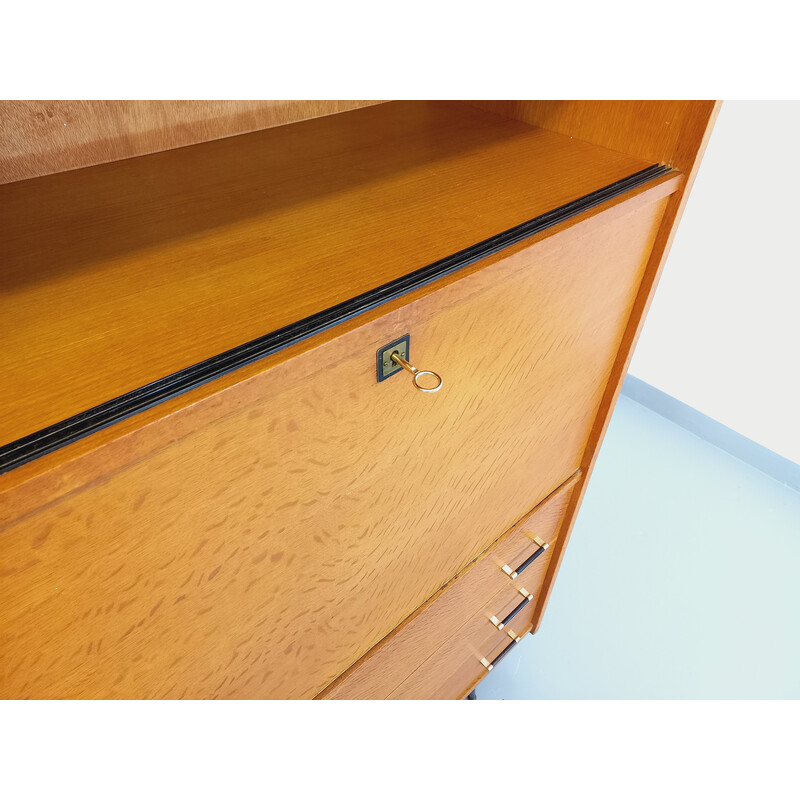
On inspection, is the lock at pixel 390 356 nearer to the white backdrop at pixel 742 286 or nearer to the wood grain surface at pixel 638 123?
the wood grain surface at pixel 638 123

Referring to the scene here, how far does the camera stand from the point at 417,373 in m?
0.52

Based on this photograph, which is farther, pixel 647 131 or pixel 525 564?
pixel 525 564

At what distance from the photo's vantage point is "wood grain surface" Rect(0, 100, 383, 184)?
1.82 ft

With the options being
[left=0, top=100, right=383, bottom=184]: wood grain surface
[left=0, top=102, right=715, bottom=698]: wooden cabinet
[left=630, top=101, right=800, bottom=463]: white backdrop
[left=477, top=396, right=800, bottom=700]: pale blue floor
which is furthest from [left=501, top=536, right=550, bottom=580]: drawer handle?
[left=630, top=101, right=800, bottom=463]: white backdrop

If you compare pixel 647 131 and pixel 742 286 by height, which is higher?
pixel 647 131

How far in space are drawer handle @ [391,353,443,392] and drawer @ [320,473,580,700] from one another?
0.37 m

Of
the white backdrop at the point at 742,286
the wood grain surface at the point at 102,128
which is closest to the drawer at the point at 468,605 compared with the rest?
the wood grain surface at the point at 102,128

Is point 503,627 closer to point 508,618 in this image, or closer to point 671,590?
point 508,618

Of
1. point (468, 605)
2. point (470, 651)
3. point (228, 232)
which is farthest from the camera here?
point (470, 651)

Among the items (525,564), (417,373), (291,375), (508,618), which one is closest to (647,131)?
(417,373)

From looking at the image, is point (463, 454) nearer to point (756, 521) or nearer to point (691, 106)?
point (691, 106)

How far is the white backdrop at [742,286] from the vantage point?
1.51 meters

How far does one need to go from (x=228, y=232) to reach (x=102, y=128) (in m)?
0.20

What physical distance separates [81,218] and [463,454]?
413 millimetres
